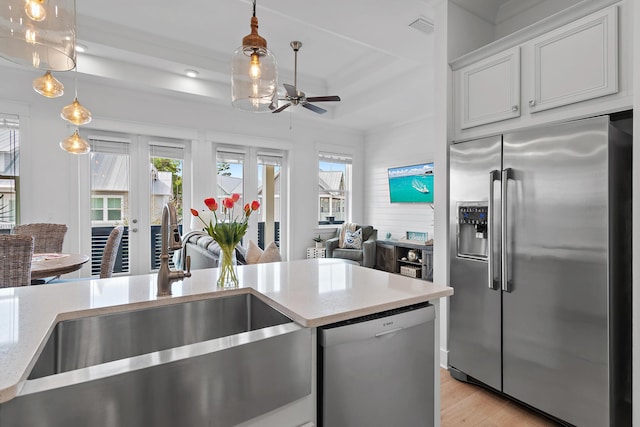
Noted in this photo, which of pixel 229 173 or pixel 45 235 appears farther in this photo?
pixel 229 173

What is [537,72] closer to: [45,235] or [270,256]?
[270,256]

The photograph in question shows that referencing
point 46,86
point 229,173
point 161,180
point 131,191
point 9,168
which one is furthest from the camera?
point 229,173

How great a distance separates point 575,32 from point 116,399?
273 centimetres

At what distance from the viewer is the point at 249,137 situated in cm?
553

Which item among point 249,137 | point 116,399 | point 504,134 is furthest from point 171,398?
point 249,137

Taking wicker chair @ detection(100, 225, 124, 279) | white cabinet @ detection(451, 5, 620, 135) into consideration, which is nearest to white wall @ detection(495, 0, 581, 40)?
white cabinet @ detection(451, 5, 620, 135)

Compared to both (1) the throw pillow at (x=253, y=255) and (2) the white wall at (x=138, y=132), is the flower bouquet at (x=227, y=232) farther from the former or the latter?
(2) the white wall at (x=138, y=132)

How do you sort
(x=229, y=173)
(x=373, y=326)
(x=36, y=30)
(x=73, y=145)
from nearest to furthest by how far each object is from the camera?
1. (x=373, y=326)
2. (x=36, y=30)
3. (x=73, y=145)
4. (x=229, y=173)

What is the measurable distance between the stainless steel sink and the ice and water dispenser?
1.61 m

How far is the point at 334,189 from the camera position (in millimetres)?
6723

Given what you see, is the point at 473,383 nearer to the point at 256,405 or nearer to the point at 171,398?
the point at 256,405

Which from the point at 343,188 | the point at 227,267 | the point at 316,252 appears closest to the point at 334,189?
the point at 343,188

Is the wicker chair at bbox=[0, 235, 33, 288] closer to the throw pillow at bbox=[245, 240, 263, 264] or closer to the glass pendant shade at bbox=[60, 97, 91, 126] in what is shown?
the glass pendant shade at bbox=[60, 97, 91, 126]

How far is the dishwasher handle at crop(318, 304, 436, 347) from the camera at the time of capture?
1.14 meters
